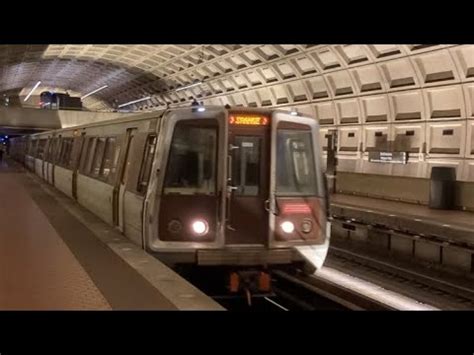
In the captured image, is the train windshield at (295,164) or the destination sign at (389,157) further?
the destination sign at (389,157)

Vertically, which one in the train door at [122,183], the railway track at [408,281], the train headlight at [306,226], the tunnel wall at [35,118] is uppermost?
the tunnel wall at [35,118]

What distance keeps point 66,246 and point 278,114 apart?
13.4 ft

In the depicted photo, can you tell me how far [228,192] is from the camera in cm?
809

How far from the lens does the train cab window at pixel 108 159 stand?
A: 449 inches

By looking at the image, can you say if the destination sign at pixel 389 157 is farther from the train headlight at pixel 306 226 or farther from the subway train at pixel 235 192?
the train headlight at pixel 306 226

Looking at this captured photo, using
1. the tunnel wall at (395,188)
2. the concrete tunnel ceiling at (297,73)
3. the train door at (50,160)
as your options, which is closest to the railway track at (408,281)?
the tunnel wall at (395,188)

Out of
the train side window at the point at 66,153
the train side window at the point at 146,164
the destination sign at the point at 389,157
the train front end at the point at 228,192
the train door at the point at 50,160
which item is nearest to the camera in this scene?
the train front end at the point at 228,192

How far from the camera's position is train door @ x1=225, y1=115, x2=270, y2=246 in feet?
26.8

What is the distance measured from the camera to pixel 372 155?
20.4 m

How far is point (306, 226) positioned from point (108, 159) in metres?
4.83

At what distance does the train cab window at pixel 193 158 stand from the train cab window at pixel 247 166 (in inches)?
12.8
